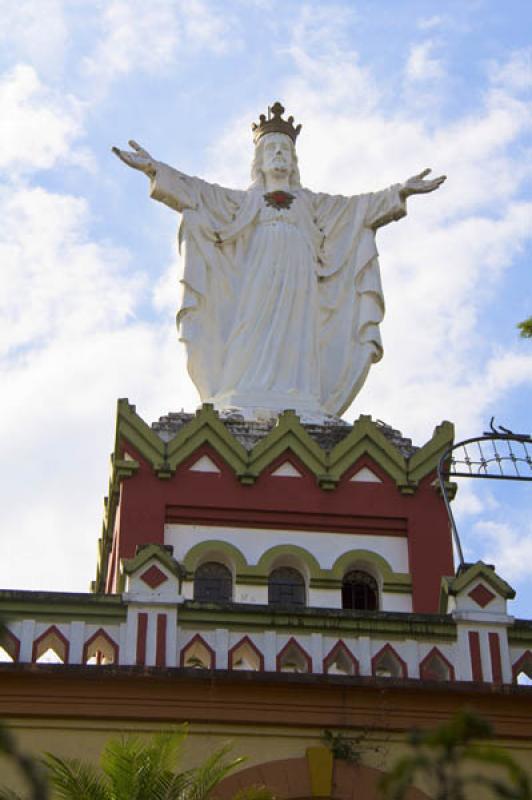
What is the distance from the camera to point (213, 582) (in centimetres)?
2089

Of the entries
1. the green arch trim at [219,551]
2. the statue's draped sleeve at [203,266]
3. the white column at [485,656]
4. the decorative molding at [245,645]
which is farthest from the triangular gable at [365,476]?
the decorative molding at [245,645]

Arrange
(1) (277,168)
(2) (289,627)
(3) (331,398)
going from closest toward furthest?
(2) (289,627) < (3) (331,398) < (1) (277,168)

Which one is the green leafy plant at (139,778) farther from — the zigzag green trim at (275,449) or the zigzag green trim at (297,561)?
the zigzag green trim at (275,449)

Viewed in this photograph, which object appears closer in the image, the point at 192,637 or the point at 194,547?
the point at 192,637

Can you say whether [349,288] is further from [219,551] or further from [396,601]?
[396,601]

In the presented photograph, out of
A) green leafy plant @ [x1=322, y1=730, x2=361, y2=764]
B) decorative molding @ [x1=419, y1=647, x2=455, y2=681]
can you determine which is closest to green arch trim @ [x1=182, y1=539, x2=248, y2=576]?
decorative molding @ [x1=419, y1=647, x2=455, y2=681]

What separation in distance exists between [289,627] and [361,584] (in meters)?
5.82

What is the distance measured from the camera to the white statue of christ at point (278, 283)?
24297mm

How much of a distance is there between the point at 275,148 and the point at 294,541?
7923mm

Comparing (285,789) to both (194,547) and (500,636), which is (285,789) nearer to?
(500,636)

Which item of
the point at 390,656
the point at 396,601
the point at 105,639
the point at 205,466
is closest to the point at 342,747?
the point at 390,656

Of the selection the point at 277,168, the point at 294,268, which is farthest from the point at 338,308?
the point at 277,168

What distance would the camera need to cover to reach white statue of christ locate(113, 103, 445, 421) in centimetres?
2430

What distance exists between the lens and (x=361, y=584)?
21.2 meters
